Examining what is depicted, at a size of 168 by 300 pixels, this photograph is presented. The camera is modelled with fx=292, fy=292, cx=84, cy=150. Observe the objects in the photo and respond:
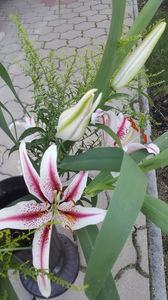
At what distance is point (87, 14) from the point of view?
3275 mm

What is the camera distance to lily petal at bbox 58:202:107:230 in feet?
1.76

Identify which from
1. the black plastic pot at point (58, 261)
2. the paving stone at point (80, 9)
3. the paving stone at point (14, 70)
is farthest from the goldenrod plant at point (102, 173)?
the paving stone at point (80, 9)

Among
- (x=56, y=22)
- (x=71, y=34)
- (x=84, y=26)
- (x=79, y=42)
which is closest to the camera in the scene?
(x=79, y=42)

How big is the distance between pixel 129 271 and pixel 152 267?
11 cm

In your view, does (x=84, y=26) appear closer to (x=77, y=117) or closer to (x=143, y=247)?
(x=143, y=247)

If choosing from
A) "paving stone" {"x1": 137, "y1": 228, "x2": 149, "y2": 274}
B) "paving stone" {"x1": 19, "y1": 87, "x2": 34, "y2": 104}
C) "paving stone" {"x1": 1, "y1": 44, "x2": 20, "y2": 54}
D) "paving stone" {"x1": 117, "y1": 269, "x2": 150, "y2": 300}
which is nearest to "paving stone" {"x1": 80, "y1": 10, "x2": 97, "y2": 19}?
"paving stone" {"x1": 1, "y1": 44, "x2": 20, "y2": 54}

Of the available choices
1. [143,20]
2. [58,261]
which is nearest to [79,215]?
[143,20]

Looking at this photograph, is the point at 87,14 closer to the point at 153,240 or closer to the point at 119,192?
the point at 153,240

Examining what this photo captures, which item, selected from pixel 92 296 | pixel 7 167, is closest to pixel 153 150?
pixel 92 296

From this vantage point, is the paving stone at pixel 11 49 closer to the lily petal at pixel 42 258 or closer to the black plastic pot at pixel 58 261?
the black plastic pot at pixel 58 261

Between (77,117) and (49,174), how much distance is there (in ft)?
0.40

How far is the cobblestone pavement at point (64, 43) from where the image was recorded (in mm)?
1309

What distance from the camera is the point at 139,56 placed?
545mm

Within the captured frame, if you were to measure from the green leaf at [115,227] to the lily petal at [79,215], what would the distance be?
0.41 ft
